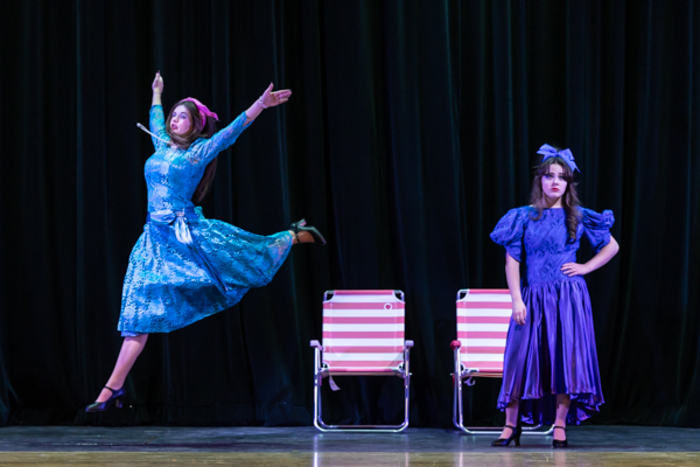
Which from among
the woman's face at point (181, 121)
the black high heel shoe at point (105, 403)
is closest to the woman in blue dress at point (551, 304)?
the woman's face at point (181, 121)

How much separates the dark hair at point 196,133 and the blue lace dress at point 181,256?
49mm

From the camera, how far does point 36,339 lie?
562cm

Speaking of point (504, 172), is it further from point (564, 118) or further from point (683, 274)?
point (683, 274)

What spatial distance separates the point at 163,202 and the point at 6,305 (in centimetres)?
182

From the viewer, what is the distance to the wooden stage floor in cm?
389

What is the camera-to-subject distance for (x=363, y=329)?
5449 millimetres

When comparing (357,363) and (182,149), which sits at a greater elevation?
(182,149)

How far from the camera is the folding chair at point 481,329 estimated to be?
535 centimetres

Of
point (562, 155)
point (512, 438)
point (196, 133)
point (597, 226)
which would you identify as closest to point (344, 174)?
point (196, 133)

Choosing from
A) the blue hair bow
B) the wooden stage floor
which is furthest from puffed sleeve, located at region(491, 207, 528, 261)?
the wooden stage floor

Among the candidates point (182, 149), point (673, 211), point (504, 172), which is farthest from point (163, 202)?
point (673, 211)

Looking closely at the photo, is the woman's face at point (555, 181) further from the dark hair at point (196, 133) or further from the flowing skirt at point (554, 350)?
the dark hair at point (196, 133)

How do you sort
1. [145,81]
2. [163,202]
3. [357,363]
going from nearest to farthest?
[163,202]
[357,363]
[145,81]

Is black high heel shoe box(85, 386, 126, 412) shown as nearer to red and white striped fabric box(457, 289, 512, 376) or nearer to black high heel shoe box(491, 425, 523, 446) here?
black high heel shoe box(491, 425, 523, 446)
